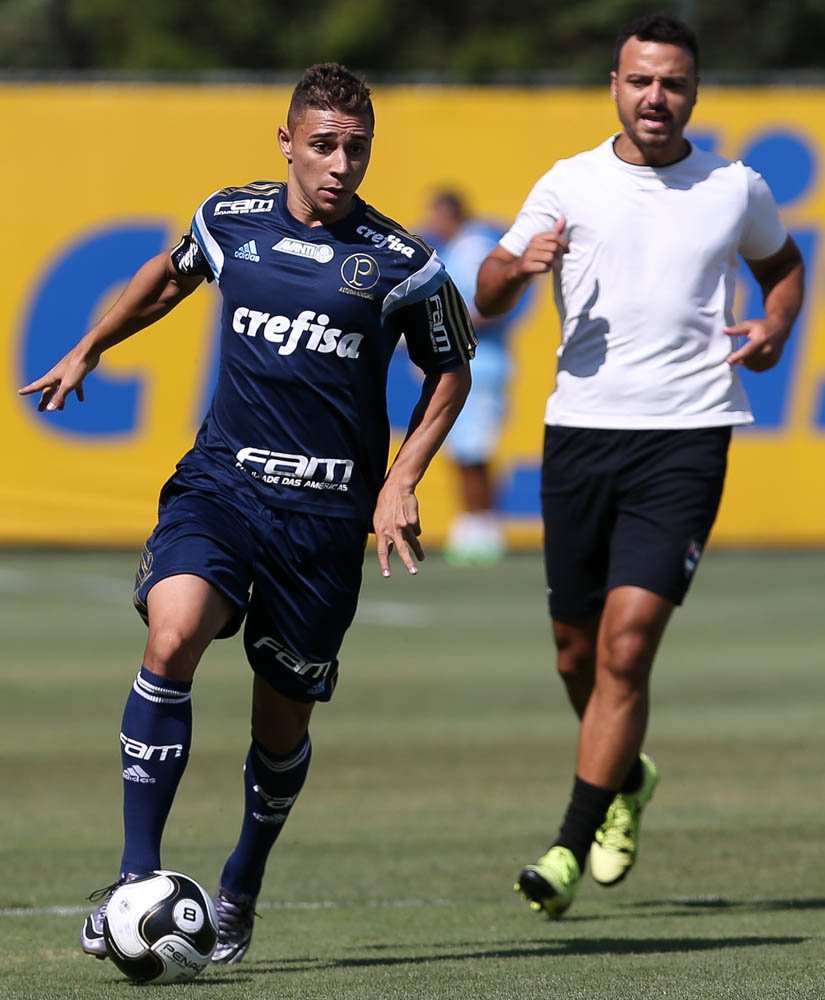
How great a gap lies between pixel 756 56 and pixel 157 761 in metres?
36.1

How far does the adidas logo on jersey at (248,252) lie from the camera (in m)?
5.91

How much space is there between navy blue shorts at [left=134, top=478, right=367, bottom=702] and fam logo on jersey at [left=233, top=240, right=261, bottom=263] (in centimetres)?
63

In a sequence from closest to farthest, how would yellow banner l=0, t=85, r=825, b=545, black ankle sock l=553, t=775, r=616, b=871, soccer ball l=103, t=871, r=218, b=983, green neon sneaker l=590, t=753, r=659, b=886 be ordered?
soccer ball l=103, t=871, r=218, b=983
black ankle sock l=553, t=775, r=616, b=871
green neon sneaker l=590, t=753, r=659, b=886
yellow banner l=0, t=85, r=825, b=545

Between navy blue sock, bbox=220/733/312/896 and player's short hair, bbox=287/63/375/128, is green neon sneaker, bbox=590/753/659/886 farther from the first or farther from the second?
player's short hair, bbox=287/63/375/128

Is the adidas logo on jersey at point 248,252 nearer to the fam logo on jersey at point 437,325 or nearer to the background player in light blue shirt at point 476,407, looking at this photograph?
the fam logo on jersey at point 437,325

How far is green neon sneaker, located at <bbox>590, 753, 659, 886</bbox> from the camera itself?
22.6 ft

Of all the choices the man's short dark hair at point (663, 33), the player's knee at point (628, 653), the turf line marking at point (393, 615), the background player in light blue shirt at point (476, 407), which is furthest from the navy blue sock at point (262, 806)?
the background player in light blue shirt at point (476, 407)

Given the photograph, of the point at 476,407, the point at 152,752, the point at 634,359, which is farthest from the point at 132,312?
the point at 476,407

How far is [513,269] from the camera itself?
693 cm

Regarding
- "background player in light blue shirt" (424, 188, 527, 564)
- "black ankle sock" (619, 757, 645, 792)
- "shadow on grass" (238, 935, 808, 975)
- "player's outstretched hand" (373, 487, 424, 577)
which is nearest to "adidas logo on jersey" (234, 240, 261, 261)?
"player's outstretched hand" (373, 487, 424, 577)

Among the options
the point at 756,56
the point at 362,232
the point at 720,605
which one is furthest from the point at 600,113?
the point at 756,56

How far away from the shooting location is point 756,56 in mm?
40000

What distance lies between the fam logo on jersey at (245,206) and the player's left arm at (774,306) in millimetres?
1654

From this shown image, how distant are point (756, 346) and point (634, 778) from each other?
1471mm
